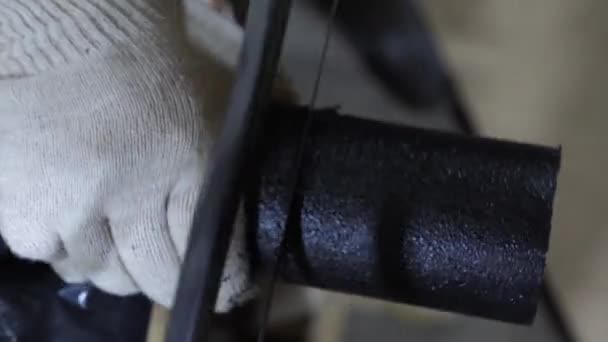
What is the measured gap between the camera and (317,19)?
1182mm

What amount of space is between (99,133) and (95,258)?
0.07 metres

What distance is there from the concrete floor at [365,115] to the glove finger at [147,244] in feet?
1.79

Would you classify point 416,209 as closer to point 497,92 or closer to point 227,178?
point 227,178

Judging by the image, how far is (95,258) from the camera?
474mm

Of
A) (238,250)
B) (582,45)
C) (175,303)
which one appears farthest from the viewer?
(582,45)

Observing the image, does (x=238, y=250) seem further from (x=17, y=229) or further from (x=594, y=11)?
(x=594, y=11)

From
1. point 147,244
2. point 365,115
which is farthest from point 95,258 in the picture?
point 365,115

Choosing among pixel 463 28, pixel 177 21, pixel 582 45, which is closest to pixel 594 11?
pixel 582 45

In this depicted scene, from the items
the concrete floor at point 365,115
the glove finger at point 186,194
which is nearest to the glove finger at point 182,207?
the glove finger at point 186,194

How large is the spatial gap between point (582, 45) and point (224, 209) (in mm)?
834

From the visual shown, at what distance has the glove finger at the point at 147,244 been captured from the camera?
1.48 feet

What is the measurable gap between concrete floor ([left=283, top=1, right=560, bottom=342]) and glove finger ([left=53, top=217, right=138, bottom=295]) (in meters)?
0.53

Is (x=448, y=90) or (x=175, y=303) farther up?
(x=175, y=303)

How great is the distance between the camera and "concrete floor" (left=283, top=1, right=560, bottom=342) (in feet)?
3.59
